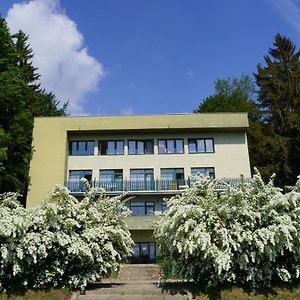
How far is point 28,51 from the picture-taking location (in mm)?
43969

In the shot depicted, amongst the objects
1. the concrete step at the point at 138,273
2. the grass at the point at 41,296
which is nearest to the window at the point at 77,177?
the concrete step at the point at 138,273

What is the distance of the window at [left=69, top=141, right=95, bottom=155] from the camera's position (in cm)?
3419

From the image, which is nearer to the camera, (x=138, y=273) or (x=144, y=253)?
(x=138, y=273)

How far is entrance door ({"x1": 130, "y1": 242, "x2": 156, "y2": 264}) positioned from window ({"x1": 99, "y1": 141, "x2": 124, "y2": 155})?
7.79 meters

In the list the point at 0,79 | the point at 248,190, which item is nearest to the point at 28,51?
the point at 0,79

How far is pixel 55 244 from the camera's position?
544 inches

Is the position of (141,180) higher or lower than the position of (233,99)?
lower

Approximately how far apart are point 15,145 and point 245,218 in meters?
21.6

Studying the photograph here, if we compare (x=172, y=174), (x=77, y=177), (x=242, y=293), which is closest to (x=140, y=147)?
(x=172, y=174)

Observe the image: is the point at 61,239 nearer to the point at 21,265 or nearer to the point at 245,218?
the point at 21,265

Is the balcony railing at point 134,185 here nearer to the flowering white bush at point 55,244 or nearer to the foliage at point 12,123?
the foliage at point 12,123

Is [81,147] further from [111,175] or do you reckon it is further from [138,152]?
[138,152]

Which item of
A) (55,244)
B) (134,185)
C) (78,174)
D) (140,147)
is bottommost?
(55,244)

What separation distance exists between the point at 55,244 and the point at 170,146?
21209mm
